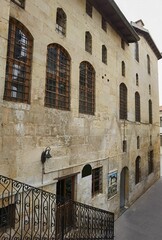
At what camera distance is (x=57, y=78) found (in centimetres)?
736

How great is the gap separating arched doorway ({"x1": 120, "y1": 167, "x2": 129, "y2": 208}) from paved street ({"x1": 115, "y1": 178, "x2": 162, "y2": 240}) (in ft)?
2.04

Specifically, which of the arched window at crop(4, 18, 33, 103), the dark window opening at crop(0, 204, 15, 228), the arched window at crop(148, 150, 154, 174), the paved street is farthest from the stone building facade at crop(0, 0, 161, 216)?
the arched window at crop(148, 150, 154, 174)

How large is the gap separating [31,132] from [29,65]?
2.24m

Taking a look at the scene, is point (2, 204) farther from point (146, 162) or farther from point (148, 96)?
point (148, 96)

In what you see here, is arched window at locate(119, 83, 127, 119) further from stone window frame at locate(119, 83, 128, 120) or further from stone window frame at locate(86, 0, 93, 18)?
stone window frame at locate(86, 0, 93, 18)

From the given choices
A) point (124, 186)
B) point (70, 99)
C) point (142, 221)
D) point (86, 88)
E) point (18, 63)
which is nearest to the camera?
point (18, 63)

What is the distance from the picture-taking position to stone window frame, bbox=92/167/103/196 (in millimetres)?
9109

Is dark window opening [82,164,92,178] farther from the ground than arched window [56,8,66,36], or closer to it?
closer to it

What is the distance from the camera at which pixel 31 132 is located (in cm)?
611

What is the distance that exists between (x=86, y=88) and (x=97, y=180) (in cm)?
459

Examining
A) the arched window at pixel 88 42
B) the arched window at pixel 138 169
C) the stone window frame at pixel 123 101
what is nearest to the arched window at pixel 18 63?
the arched window at pixel 88 42

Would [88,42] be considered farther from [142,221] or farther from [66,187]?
[142,221]

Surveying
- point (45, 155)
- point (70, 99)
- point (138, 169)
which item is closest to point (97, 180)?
point (45, 155)

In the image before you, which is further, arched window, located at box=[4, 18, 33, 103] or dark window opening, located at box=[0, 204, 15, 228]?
arched window, located at box=[4, 18, 33, 103]
